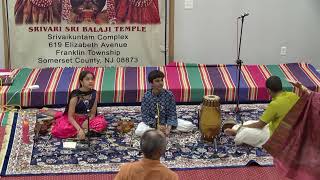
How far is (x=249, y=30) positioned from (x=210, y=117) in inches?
107

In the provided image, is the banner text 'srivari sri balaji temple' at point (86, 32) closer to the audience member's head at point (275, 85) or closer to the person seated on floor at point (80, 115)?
the person seated on floor at point (80, 115)

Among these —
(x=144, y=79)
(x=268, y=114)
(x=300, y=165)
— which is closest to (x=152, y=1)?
(x=144, y=79)

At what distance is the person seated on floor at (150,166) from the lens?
9.75 ft

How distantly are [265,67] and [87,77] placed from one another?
2.98 m

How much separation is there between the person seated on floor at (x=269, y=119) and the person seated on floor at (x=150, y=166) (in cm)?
167

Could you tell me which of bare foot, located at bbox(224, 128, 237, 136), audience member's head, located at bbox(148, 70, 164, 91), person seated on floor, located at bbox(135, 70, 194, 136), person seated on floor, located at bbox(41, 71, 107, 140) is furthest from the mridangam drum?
person seated on floor, located at bbox(41, 71, 107, 140)

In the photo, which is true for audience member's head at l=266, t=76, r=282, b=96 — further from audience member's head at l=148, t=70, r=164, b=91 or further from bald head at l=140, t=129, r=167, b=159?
bald head at l=140, t=129, r=167, b=159

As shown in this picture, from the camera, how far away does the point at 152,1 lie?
7.22m

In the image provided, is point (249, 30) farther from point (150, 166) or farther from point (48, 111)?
point (150, 166)

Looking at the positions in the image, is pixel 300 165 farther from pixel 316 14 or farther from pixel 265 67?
pixel 316 14

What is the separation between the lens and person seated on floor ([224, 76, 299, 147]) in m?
4.63

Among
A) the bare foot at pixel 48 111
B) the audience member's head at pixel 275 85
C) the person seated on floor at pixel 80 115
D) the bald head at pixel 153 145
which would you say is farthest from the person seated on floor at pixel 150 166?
the bare foot at pixel 48 111

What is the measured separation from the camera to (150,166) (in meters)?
2.99

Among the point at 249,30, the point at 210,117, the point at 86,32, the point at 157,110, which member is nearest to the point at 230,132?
the point at 210,117
